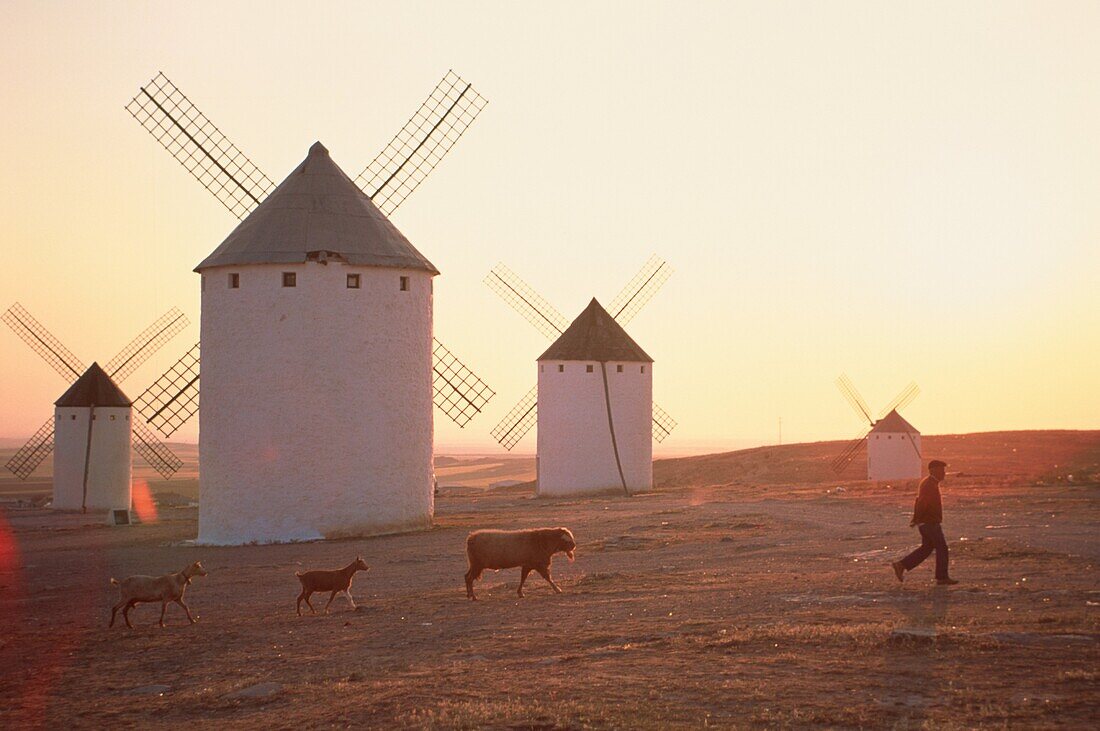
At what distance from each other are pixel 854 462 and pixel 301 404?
4686 cm

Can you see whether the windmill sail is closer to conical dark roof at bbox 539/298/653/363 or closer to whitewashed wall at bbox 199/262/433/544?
conical dark roof at bbox 539/298/653/363

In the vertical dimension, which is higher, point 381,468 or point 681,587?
point 381,468

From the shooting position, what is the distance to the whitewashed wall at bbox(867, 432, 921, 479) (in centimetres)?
5431

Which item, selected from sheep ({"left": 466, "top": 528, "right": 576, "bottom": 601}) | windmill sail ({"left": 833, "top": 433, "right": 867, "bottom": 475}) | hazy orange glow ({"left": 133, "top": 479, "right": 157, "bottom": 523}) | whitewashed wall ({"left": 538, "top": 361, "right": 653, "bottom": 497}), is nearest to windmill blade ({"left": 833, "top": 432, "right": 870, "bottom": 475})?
windmill sail ({"left": 833, "top": 433, "right": 867, "bottom": 475})

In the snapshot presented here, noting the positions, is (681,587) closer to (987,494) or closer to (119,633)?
(119,633)

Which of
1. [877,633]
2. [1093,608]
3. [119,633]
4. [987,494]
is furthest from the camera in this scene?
[987,494]

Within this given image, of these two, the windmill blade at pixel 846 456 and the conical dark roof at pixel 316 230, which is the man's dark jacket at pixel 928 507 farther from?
the windmill blade at pixel 846 456

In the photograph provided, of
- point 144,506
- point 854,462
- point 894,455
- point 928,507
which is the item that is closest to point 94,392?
point 144,506

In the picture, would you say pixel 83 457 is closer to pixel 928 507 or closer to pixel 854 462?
pixel 854 462

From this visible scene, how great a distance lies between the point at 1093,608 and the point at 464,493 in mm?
44543

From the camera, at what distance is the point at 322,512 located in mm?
27297

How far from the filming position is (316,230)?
2783 centimetres

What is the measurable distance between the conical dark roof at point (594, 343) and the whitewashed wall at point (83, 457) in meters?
18.4

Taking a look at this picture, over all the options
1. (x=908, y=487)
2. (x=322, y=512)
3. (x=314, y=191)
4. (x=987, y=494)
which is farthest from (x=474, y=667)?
(x=908, y=487)
